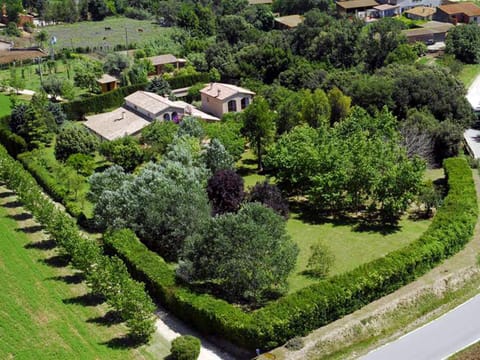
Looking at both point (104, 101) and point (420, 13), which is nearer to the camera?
point (104, 101)

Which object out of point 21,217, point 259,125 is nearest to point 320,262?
point 259,125

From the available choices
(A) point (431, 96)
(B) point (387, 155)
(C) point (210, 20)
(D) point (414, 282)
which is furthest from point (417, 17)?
(D) point (414, 282)

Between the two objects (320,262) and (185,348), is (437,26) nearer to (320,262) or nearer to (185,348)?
(320,262)

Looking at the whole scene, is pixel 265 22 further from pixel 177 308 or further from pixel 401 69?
pixel 177 308

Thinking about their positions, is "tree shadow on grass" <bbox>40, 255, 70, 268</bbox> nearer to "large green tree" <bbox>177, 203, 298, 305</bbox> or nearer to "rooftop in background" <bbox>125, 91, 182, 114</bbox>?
"large green tree" <bbox>177, 203, 298, 305</bbox>

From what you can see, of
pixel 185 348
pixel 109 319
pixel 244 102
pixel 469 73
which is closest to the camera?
pixel 185 348

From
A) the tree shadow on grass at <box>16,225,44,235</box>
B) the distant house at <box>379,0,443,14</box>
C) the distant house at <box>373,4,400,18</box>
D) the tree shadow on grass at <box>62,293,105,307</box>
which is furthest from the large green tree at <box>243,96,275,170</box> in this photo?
the distant house at <box>379,0,443,14</box>

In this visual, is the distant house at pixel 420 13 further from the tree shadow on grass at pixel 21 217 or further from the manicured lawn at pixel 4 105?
the tree shadow on grass at pixel 21 217

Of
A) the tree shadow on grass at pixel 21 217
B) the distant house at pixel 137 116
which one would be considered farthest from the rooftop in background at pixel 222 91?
the tree shadow on grass at pixel 21 217
